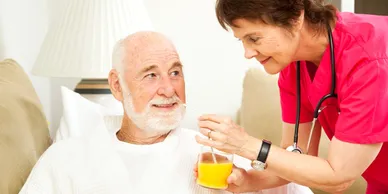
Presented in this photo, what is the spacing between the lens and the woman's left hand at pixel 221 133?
54.7 inches

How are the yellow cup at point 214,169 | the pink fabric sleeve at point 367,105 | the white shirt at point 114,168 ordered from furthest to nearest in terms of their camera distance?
the white shirt at point 114,168 → the yellow cup at point 214,169 → the pink fabric sleeve at point 367,105

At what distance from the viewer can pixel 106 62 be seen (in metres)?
2.27

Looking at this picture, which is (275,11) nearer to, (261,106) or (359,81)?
(359,81)

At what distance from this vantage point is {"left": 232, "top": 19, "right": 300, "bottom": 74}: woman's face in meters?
1.43

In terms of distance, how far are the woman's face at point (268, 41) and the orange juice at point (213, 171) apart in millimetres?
311

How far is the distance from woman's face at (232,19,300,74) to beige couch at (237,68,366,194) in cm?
120

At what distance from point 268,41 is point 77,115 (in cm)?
103

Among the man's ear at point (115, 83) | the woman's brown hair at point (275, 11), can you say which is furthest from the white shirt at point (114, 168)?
the woman's brown hair at point (275, 11)

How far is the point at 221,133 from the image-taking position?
139 centimetres

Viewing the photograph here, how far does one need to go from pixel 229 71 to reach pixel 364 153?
1.64 meters

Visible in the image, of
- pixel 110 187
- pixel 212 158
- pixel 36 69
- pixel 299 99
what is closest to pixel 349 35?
pixel 299 99

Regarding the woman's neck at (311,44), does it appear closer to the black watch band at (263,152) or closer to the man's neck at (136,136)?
the black watch band at (263,152)

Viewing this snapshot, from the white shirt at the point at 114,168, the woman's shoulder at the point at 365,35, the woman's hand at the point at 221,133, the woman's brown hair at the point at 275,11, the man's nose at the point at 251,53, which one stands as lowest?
the white shirt at the point at 114,168

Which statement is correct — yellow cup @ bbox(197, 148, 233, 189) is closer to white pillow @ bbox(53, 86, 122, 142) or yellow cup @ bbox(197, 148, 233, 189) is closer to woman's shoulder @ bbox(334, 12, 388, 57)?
woman's shoulder @ bbox(334, 12, 388, 57)
